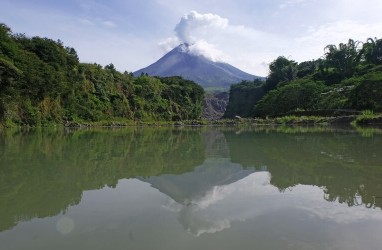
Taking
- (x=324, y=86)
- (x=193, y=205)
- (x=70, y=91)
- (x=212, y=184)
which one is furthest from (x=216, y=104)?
(x=193, y=205)

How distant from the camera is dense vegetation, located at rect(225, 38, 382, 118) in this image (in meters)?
35.3

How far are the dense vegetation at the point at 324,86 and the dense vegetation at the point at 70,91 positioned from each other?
14411 mm

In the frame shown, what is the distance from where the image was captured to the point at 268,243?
271 centimetres

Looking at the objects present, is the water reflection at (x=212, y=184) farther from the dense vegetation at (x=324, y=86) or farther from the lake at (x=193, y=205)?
the dense vegetation at (x=324, y=86)

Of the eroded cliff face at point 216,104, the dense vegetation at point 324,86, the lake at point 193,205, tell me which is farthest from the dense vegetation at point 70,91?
the eroded cliff face at point 216,104

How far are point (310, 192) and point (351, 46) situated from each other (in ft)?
199

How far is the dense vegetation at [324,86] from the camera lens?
1389 inches

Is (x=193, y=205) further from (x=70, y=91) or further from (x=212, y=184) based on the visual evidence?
(x=70, y=91)

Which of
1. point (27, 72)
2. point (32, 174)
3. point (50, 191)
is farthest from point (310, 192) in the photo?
point (27, 72)

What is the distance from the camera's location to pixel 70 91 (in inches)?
1571

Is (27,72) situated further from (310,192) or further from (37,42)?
(310,192)

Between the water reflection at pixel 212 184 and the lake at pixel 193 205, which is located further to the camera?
the water reflection at pixel 212 184

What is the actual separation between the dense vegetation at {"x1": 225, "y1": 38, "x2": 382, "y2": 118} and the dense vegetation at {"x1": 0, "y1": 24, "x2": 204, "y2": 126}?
14411 mm

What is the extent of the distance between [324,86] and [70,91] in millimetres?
31733
